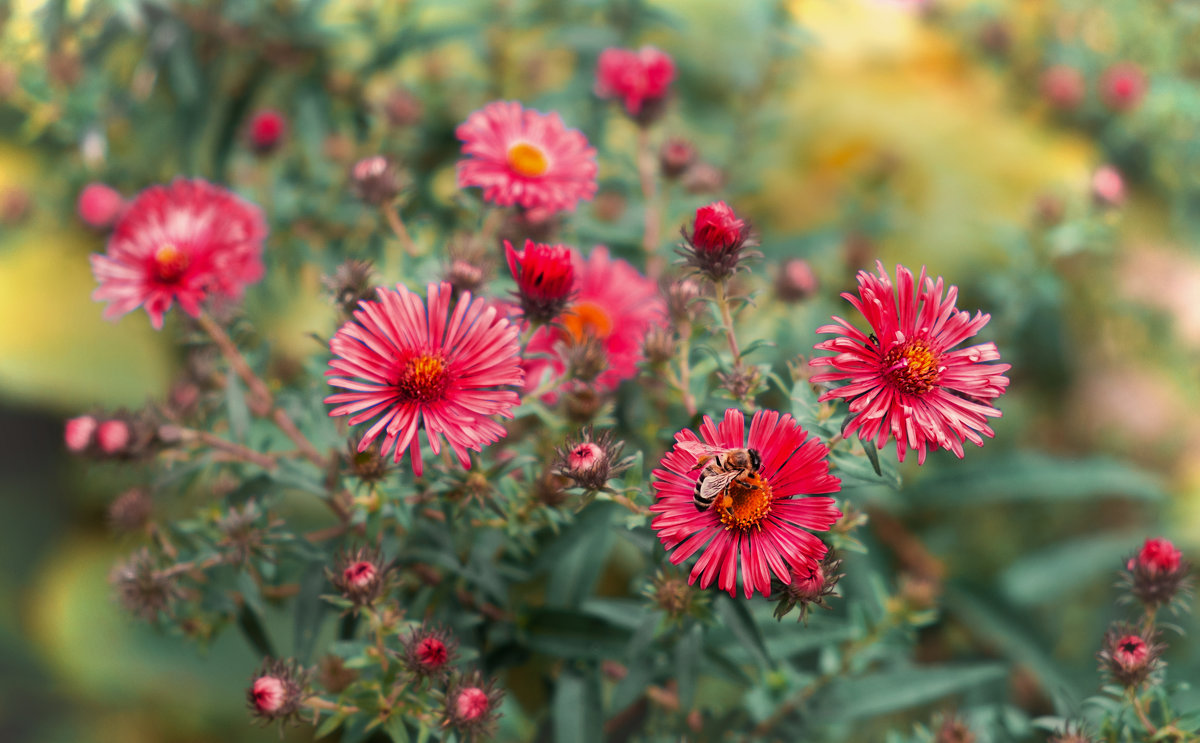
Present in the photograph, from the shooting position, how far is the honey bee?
0.46 metres

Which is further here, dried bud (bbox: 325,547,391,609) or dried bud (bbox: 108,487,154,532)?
dried bud (bbox: 108,487,154,532)

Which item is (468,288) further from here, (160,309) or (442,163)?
(442,163)

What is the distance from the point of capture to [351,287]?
58 centimetres

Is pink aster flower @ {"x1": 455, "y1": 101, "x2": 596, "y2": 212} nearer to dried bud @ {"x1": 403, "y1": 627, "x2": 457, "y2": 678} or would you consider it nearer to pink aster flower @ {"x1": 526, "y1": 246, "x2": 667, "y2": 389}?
pink aster flower @ {"x1": 526, "y1": 246, "x2": 667, "y2": 389}

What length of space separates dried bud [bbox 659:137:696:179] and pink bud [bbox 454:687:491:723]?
53 cm

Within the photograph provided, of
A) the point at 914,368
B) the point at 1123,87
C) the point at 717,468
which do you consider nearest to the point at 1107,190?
the point at 1123,87

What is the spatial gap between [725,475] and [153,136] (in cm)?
100

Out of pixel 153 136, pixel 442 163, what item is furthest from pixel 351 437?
pixel 153 136

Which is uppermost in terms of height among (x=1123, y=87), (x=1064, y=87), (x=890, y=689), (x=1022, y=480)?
(x=1064, y=87)

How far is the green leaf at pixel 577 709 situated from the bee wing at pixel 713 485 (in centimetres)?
28

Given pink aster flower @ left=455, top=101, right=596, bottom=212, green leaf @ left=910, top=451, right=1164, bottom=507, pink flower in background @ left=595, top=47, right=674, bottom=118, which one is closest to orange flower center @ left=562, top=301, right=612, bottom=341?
pink aster flower @ left=455, top=101, right=596, bottom=212

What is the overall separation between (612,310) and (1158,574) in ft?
1.48

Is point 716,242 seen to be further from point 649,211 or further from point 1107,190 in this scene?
point 1107,190

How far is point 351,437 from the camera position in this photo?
0.58 metres
